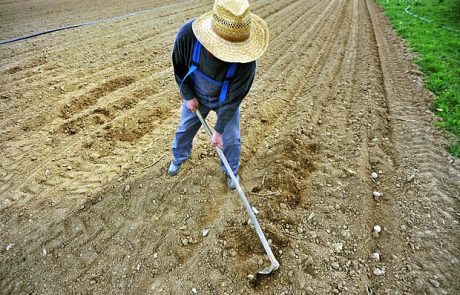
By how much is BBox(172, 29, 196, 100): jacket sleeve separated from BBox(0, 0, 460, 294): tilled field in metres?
1.13

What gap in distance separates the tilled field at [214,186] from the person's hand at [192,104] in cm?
94

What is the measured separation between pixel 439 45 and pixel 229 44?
7.08 meters

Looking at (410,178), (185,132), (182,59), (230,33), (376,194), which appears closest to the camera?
(230,33)

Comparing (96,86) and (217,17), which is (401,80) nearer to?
(217,17)

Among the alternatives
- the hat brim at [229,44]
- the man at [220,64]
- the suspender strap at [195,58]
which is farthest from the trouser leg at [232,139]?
the hat brim at [229,44]

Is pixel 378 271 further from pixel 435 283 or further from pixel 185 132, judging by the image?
pixel 185 132

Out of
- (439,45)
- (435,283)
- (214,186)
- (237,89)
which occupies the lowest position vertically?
(214,186)

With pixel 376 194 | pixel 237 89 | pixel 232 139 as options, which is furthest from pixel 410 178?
pixel 237 89

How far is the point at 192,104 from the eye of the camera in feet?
9.51

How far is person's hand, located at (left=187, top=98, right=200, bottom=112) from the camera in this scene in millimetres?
2887

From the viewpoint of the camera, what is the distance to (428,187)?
3402mm

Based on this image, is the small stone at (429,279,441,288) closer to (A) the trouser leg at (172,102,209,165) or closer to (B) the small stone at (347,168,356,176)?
(B) the small stone at (347,168,356,176)

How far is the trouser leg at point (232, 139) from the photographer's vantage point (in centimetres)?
298

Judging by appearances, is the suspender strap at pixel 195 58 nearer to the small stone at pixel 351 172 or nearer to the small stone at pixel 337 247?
the small stone at pixel 337 247
